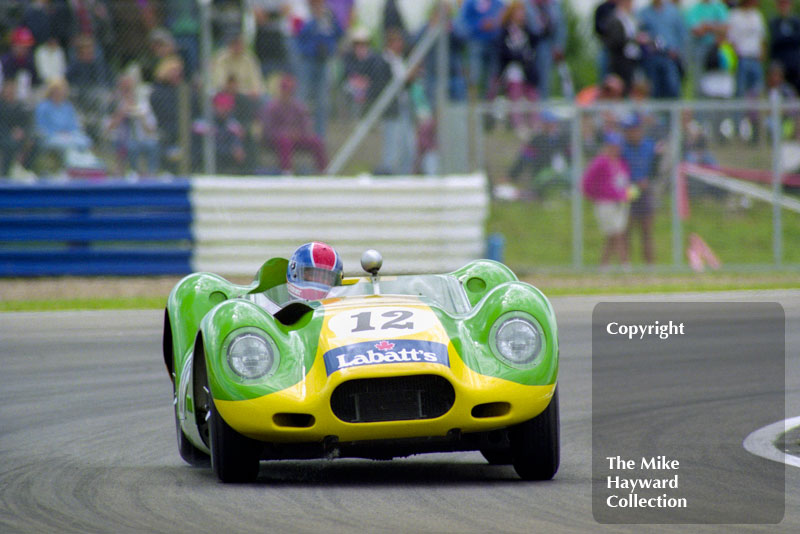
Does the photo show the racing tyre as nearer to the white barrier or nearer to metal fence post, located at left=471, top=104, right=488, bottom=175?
the white barrier

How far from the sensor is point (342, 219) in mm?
14445

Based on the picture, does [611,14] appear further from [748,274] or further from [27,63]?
[27,63]

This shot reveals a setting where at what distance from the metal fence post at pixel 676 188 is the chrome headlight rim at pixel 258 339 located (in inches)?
407

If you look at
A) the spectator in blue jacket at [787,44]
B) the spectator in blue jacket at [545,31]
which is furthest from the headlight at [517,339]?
the spectator in blue jacket at [787,44]

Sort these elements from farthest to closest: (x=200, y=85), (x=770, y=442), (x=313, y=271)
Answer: (x=200, y=85) < (x=770, y=442) < (x=313, y=271)

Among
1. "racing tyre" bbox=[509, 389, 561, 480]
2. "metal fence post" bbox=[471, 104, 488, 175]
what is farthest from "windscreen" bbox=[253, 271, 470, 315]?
"metal fence post" bbox=[471, 104, 488, 175]

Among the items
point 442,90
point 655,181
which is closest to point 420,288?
point 442,90

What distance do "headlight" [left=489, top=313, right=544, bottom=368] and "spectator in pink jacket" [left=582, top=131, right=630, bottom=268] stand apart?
966 cm

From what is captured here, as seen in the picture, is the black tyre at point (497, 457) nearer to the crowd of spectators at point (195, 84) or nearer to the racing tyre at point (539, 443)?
the racing tyre at point (539, 443)

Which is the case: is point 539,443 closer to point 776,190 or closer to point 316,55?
point 316,55

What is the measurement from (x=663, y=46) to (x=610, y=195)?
2.12m

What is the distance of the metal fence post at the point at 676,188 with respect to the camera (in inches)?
603

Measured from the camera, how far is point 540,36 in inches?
636

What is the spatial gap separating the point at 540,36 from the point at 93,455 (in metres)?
10.5
